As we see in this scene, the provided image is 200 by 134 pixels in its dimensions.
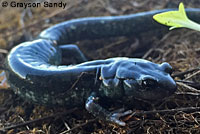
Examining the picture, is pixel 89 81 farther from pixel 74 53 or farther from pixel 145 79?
pixel 74 53

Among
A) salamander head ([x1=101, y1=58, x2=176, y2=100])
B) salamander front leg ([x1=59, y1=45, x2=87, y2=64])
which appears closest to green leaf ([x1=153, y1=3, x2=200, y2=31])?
salamander head ([x1=101, y1=58, x2=176, y2=100])

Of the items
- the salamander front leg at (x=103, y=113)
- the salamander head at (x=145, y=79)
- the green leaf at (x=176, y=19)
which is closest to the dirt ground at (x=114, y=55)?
the salamander front leg at (x=103, y=113)

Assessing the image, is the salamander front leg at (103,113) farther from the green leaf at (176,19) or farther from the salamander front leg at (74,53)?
the salamander front leg at (74,53)

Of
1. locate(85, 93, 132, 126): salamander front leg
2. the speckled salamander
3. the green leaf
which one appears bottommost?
locate(85, 93, 132, 126): salamander front leg

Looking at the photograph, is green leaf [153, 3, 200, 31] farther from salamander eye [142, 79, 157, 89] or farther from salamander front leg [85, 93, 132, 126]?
salamander front leg [85, 93, 132, 126]

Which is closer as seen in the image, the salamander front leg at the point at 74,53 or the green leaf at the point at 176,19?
the green leaf at the point at 176,19

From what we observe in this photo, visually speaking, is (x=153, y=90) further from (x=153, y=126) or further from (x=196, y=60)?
(x=196, y=60)

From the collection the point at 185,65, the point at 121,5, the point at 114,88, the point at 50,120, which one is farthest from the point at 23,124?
the point at 121,5
